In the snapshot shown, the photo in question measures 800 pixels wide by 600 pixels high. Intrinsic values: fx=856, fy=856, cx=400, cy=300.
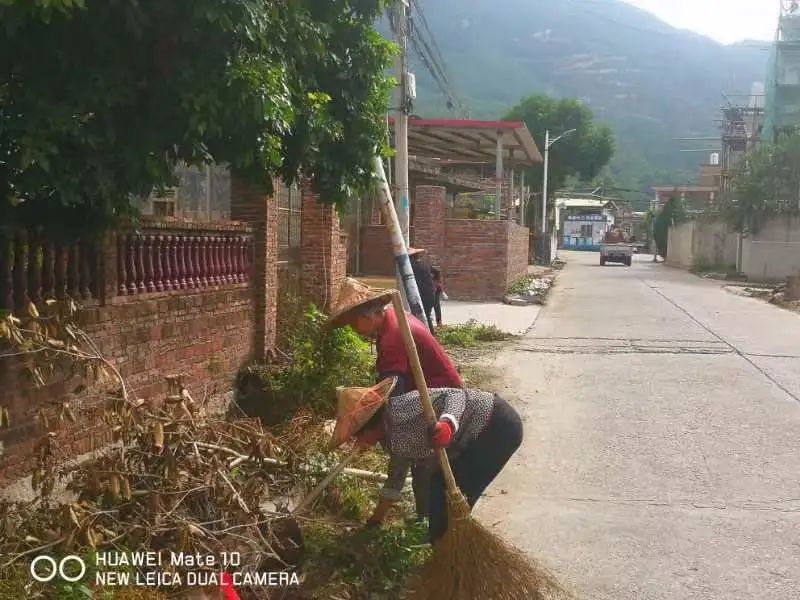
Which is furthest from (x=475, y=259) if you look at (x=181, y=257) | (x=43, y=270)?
(x=43, y=270)

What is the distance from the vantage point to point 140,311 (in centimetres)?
568

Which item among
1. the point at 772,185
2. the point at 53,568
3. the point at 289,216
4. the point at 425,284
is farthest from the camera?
the point at 772,185

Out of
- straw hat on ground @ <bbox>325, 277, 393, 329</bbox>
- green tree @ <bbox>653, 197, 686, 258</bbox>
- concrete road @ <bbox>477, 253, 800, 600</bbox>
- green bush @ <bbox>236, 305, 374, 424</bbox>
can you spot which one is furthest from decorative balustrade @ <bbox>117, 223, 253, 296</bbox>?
green tree @ <bbox>653, 197, 686, 258</bbox>

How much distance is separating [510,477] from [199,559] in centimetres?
308

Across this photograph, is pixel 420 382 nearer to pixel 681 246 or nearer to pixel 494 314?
pixel 494 314

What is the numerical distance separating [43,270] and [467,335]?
8996 mm

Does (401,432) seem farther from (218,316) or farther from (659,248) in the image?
(659,248)

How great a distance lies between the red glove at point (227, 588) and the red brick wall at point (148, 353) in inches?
54.5

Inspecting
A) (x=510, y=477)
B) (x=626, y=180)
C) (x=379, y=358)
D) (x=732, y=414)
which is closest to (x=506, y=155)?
(x=732, y=414)

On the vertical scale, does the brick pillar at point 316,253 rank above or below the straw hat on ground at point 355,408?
above

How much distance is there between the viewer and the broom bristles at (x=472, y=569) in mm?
3619

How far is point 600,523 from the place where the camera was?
518 centimetres

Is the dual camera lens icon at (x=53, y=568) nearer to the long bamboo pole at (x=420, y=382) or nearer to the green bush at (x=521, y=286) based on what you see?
the long bamboo pole at (x=420, y=382)

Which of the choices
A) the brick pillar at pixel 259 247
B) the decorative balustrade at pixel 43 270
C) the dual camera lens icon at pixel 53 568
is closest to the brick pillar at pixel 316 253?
the brick pillar at pixel 259 247
